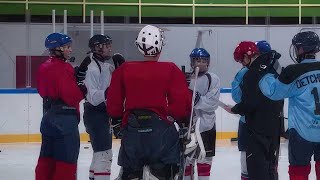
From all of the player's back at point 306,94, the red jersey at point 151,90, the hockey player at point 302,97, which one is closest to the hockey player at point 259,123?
the hockey player at point 302,97

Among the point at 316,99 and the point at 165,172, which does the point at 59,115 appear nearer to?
the point at 165,172

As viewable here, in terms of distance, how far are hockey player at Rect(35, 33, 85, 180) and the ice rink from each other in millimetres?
1650

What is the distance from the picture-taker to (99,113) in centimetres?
466

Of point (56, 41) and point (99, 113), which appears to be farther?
point (99, 113)

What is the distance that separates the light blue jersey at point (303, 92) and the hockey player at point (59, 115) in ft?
4.60

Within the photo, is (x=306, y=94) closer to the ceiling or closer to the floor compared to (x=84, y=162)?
closer to the ceiling

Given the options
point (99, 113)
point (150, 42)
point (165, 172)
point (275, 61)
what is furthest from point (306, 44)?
point (99, 113)

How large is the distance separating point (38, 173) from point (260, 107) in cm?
162

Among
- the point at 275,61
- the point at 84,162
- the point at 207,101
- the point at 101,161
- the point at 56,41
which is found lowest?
the point at 84,162

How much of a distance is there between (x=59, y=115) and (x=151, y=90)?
1142mm

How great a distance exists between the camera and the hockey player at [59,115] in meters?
4.10

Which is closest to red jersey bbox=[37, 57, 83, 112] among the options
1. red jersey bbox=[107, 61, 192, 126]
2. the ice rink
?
red jersey bbox=[107, 61, 192, 126]

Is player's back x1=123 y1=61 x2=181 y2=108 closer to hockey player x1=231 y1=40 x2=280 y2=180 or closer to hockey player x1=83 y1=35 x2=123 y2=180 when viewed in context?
hockey player x1=231 y1=40 x2=280 y2=180

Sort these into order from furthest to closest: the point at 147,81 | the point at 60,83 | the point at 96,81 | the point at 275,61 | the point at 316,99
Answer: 1. the point at 96,81
2. the point at 60,83
3. the point at 275,61
4. the point at 316,99
5. the point at 147,81
